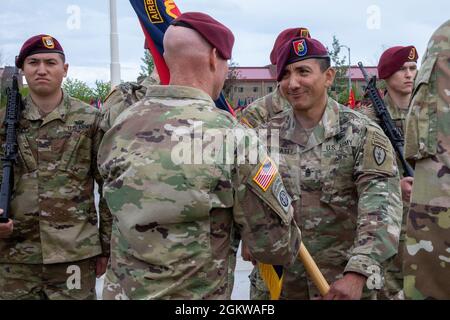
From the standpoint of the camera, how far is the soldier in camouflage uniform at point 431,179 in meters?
1.93

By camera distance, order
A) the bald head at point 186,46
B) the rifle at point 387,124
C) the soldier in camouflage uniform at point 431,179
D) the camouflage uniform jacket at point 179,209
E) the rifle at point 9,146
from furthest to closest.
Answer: the rifle at point 387,124, the rifle at point 9,146, the bald head at point 186,46, the camouflage uniform jacket at point 179,209, the soldier in camouflage uniform at point 431,179

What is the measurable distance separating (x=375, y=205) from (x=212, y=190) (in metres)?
1.01

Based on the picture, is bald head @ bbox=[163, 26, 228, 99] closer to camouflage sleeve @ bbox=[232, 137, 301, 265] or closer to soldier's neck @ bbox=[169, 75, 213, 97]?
soldier's neck @ bbox=[169, 75, 213, 97]

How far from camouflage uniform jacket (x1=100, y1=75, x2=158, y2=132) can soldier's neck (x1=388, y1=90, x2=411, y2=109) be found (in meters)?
2.03

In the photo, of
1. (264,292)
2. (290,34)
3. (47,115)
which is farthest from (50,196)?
(290,34)

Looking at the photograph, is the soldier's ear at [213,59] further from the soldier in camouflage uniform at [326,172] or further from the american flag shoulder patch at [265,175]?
the soldier in camouflage uniform at [326,172]

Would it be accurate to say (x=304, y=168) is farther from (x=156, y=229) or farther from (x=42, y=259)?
(x=42, y=259)

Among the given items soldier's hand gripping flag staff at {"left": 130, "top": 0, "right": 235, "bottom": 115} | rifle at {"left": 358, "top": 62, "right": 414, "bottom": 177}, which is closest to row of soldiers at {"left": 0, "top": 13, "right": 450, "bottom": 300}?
soldier's hand gripping flag staff at {"left": 130, "top": 0, "right": 235, "bottom": 115}

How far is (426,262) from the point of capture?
195cm

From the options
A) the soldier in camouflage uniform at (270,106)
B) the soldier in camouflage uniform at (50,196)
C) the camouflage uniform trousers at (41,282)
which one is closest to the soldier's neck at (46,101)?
the soldier in camouflage uniform at (50,196)

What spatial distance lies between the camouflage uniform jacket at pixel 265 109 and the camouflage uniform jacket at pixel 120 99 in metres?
0.94

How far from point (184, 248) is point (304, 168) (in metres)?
1.21

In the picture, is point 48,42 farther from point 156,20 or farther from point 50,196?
point 50,196

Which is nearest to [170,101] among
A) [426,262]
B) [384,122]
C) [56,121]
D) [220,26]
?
[220,26]
